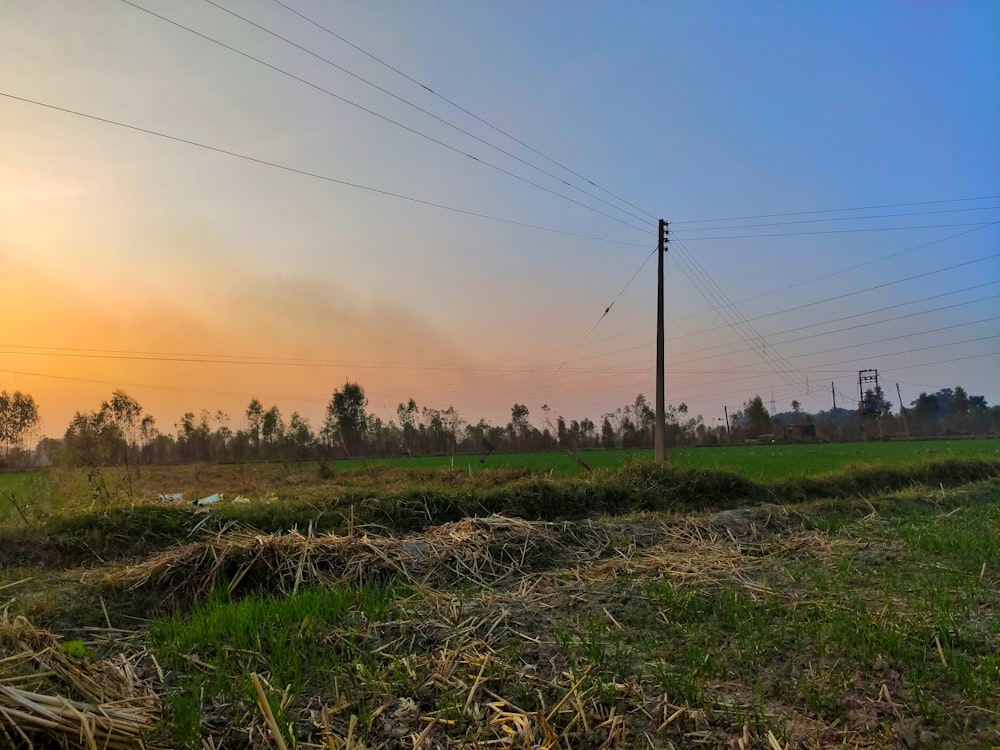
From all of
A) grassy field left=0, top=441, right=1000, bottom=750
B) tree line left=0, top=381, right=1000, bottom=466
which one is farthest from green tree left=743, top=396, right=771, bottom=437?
grassy field left=0, top=441, right=1000, bottom=750

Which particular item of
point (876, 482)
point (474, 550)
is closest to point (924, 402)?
point (876, 482)

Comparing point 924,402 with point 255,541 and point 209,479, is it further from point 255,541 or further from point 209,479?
point 255,541

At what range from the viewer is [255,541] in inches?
254

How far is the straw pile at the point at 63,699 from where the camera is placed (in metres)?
2.23

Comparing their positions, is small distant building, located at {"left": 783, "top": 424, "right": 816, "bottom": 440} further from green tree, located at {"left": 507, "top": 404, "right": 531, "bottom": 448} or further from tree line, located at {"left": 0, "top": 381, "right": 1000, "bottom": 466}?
green tree, located at {"left": 507, "top": 404, "right": 531, "bottom": 448}

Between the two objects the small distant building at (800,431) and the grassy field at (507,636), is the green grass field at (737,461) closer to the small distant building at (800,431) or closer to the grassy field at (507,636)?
the grassy field at (507,636)

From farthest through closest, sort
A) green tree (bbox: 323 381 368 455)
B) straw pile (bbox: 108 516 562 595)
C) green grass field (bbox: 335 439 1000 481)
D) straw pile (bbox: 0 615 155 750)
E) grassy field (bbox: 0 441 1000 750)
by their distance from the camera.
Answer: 1. green tree (bbox: 323 381 368 455)
2. green grass field (bbox: 335 439 1000 481)
3. straw pile (bbox: 108 516 562 595)
4. grassy field (bbox: 0 441 1000 750)
5. straw pile (bbox: 0 615 155 750)

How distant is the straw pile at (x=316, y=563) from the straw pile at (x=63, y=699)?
107 inches

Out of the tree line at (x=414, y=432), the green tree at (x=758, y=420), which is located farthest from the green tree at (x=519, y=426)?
the green tree at (x=758, y=420)

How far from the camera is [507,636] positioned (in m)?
3.91

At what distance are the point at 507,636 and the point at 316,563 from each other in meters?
2.98

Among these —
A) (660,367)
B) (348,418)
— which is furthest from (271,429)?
(660,367)

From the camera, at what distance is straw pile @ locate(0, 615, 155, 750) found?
2232mm

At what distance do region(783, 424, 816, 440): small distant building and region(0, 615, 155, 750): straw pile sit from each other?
188 feet
